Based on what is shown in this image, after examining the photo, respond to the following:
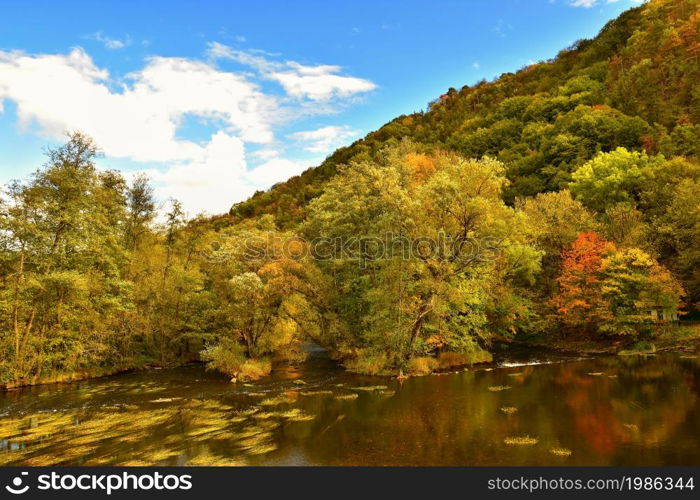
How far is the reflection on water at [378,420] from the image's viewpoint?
48.6 feet

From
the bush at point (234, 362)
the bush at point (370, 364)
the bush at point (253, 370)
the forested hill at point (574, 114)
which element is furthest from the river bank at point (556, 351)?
the forested hill at point (574, 114)

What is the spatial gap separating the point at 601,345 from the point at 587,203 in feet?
78.6

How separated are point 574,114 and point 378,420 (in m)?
79.9

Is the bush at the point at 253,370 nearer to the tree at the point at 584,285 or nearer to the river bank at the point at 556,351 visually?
the river bank at the point at 556,351

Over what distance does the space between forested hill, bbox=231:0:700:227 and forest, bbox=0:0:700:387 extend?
21.7 metres

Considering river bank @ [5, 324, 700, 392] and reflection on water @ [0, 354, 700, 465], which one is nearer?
reflection on water @ [0, 354, 700, 465]

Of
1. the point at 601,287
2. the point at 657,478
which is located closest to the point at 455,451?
the point at 657,478

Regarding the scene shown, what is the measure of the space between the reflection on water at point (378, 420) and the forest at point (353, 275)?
173 inches

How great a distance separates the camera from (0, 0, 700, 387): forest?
30.8 m

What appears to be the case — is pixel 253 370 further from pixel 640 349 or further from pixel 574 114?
pixel 574 114

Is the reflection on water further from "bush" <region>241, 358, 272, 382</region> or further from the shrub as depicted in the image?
the shrub

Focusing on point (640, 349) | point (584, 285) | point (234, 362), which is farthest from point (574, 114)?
point (234, 362)

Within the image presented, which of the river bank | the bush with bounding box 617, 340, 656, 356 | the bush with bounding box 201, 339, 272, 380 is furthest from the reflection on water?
the bush with bounding box 617, 340, 656, 356

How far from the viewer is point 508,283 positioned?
4100cm
